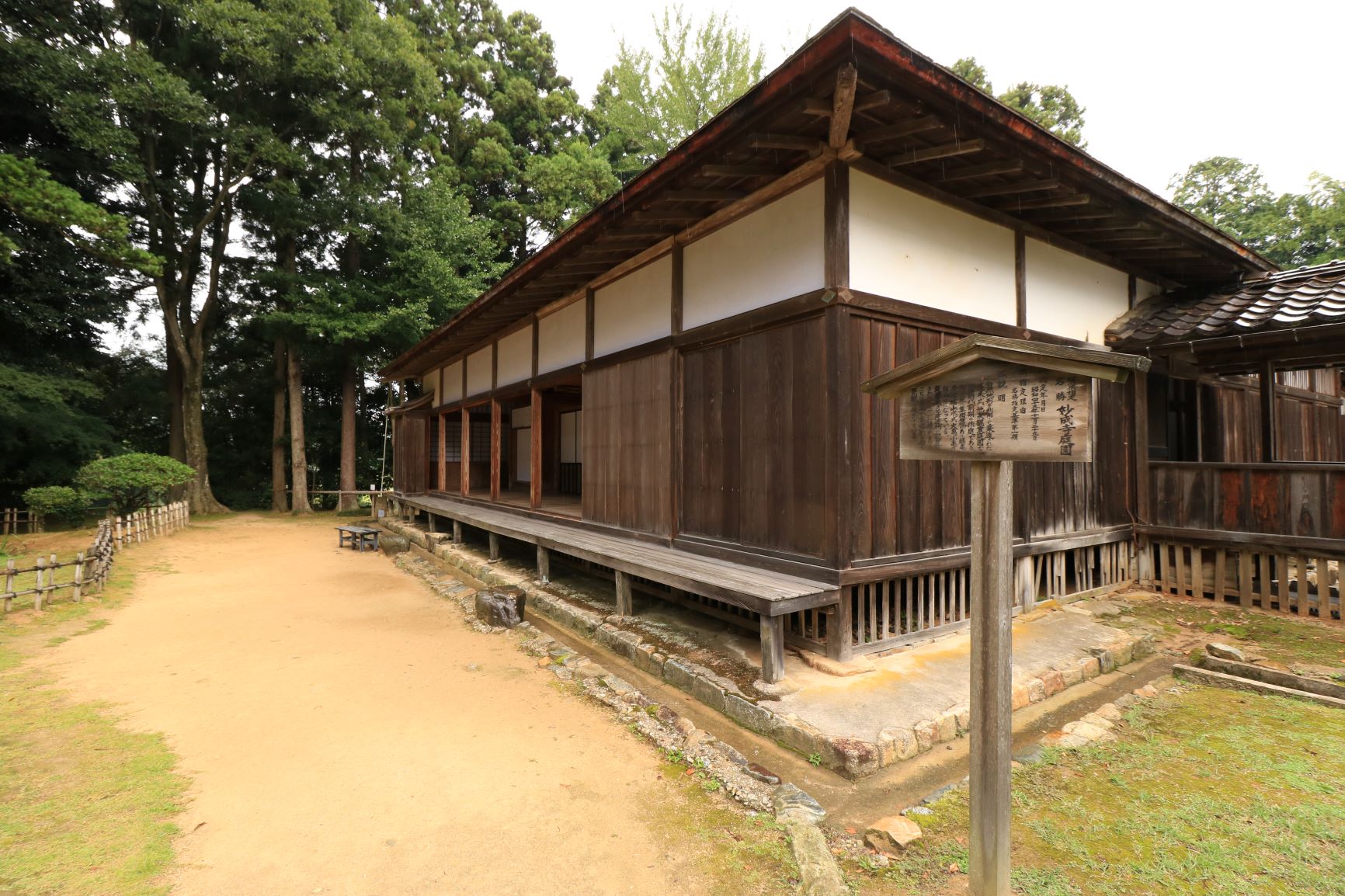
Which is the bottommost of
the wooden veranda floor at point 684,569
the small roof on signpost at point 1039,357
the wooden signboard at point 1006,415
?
the wooden veranda floor at point 684,569

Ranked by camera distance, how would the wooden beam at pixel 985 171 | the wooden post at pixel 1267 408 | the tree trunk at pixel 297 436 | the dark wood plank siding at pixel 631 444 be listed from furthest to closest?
the tree trunk at pixel 297 436, the wooden post at pixel 1267 408, the dark wood plank siding at pixel 631 444, the wooden beam at pixel 985 171

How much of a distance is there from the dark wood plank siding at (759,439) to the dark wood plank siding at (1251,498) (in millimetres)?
5456

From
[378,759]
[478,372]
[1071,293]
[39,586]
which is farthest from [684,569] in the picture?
[478,372]

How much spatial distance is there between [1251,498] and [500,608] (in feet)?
28.3

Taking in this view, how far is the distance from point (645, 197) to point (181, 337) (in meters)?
19.9

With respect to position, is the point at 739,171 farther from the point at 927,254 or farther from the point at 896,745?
the point at 896,745

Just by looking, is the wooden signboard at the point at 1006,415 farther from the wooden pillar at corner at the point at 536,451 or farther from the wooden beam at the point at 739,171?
the wooden pillar at corner at the point at 536,451

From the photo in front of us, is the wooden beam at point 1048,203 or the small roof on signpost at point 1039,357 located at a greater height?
the wooden beam at point 1048,203

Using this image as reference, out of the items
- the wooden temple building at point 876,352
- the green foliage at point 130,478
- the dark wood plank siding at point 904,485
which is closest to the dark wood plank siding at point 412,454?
the green foliage at point 130,478

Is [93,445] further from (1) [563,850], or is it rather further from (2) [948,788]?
(2) [948,788]

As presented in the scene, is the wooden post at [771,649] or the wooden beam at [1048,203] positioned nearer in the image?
the wooden post at [771,649]

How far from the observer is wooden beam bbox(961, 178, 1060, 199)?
4.94 meters

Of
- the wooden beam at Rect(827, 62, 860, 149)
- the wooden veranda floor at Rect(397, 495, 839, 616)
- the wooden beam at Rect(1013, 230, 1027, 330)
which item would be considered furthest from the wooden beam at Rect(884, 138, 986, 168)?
the wooden veranda floor at Rect(397, 495, 839, 616)

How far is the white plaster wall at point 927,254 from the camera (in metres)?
4.59
